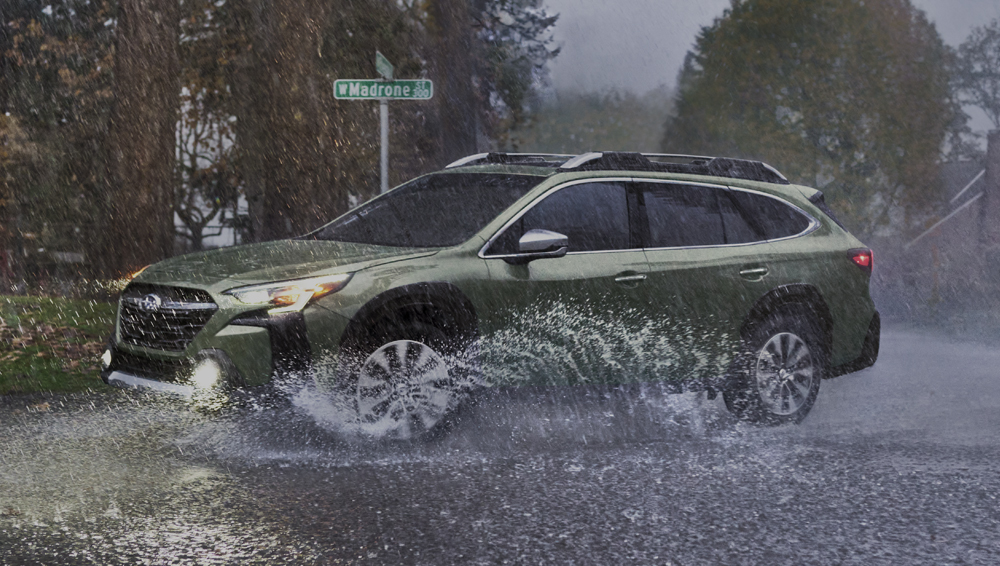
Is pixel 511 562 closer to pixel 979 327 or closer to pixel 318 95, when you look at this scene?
pixel 318 95

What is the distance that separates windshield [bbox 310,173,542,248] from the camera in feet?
22.1

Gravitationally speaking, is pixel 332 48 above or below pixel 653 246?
above

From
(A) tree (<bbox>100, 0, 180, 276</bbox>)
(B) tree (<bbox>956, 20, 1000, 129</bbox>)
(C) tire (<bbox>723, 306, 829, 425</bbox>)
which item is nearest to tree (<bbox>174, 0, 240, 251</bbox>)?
(A) tree (<bbox>100, 0, 180, 276</bbox>)

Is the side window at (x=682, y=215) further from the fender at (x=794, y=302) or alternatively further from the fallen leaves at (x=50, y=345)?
the fallen leaves at (x=50, y=345)

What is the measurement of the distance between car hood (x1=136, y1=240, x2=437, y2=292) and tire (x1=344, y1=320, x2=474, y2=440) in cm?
45

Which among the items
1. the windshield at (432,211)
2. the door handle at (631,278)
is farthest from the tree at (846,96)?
the door handle at (631,278)

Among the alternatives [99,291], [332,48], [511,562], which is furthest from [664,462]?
[332,48]

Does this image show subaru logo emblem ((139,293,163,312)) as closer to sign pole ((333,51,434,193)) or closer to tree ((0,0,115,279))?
sign pole ((333,51,434,193))

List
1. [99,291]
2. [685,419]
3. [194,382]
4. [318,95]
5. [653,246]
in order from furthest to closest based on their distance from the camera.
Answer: [318,95] → [99,291] → [685,419] → [653,246] → [194,382]

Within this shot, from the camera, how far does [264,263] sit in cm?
623

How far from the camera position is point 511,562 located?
4379 mm

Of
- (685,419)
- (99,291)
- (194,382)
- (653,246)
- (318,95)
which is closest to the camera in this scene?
(194,382)

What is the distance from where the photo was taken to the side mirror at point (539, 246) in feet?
20.9

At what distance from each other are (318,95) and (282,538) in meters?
11.3
